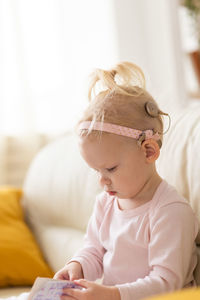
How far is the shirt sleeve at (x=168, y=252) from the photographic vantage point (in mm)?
1098

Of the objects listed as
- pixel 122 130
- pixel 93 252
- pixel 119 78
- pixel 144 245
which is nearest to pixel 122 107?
pixel 122 130

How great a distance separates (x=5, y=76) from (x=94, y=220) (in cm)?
173

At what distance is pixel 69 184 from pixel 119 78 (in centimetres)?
82

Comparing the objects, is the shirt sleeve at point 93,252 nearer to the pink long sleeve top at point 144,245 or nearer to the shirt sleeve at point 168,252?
the pink long sleeve top at point 144,245

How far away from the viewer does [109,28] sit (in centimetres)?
313

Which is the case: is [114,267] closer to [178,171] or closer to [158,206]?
[158,206]

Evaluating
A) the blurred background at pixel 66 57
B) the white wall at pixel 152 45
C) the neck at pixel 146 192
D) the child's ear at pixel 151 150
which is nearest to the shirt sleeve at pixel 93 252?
the neck at pixel 146 192

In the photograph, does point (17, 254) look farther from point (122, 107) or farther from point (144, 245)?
point (122, 107)

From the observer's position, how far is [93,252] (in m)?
1.39

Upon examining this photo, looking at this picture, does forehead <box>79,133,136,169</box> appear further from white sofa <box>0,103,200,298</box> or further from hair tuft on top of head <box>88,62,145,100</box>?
white sofa <box>0,103,200,298</box>

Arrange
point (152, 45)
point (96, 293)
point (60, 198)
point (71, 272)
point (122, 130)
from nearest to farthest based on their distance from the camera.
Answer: point (96, 293) < point (122, 130) < point (71, 272) < point (60, 198) < point (152, 45)

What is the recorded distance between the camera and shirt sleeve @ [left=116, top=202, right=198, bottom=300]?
1.10m

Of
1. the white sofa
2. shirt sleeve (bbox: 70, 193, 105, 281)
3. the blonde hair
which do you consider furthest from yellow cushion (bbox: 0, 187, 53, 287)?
the blonde hair

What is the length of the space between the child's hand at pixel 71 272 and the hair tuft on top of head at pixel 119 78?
1.59 feet
